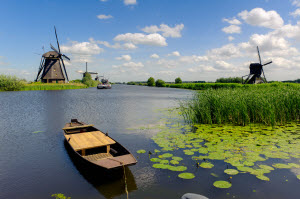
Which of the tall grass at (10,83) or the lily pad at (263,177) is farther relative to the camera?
the tall grass at (10,83)

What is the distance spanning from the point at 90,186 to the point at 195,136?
5.76 meters

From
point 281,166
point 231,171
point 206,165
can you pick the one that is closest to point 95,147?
point 206,165

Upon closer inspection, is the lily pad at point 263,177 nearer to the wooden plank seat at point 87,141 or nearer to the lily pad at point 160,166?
the lily pad at point 160,166

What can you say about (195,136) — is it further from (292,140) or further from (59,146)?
(59,146)

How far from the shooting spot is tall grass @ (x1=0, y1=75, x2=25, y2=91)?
1924 inches

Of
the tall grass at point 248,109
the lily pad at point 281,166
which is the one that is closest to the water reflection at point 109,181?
the lily pad at point 281,166

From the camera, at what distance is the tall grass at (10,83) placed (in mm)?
48875

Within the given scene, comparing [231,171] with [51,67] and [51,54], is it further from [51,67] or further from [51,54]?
[51,54]

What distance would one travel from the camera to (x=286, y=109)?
11438 mm

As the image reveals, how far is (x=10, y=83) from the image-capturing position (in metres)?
49.7

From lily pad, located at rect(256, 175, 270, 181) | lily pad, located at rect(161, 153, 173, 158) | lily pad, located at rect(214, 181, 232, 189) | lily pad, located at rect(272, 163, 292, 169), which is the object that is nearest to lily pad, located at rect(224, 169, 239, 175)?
lily pad, located at rect(214, 181, 232, 189)

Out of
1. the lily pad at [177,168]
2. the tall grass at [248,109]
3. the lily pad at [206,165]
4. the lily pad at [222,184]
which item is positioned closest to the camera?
the lily pad at [222,184]

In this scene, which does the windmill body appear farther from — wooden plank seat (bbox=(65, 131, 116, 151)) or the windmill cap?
wooden plank seat (bbox=(65, 131, 116, 151))

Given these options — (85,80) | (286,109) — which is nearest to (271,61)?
(286,109)
